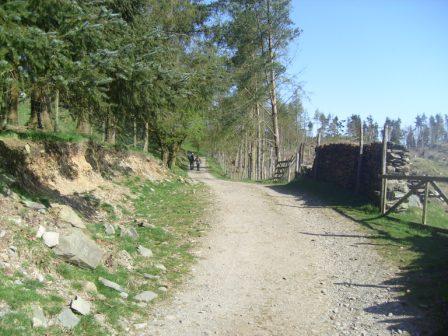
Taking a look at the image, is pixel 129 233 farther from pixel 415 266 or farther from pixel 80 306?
pixel 415 266

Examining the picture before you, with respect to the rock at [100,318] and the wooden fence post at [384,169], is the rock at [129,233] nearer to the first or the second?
the rock at [100,318]

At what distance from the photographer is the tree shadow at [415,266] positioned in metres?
6.00

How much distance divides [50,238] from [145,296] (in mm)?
1754

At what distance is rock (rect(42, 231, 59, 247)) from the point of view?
6523 millimetres

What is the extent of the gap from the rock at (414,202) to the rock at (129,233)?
922 centimetres

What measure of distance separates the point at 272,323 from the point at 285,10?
2463 centimetres

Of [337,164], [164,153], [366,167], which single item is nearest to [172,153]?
[164,153]

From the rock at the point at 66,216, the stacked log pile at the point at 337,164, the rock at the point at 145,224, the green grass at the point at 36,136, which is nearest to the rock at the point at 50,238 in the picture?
the rock at the point at 66,216

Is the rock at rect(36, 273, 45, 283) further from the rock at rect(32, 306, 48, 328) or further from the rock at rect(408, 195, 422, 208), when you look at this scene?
the rock at rect(408, 195, 422, 208)

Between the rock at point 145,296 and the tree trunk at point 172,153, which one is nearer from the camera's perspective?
the rock at point 145,296

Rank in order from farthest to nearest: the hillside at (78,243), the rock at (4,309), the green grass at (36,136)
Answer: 1. the green grass at (36,136)
2. the hillside at (78,243)
3. the rock at (4,309)

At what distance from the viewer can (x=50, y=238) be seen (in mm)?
6590

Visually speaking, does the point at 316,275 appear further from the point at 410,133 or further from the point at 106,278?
the point at 410,133

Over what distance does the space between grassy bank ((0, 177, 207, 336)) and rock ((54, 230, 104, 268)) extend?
0.13 meters
